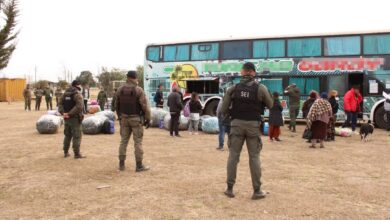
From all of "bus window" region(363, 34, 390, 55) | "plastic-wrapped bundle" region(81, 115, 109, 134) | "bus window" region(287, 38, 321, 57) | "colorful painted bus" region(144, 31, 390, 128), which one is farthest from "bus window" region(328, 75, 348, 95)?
"plastic-wrapped bundle" region(81, 115, 109, 134)

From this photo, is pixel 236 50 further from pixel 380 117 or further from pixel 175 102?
pixel 380 117

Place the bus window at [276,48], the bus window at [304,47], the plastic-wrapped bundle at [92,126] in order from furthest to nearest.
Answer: the bus window at [276,48] < the bus window at [304,47] < the plastic-wrapped bundle at [92,126]

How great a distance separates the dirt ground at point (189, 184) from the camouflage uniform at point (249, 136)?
1.24 ft

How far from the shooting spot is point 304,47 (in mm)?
16344

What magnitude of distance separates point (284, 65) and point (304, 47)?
1012 millimetres

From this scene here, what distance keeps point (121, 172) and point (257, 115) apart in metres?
3.07

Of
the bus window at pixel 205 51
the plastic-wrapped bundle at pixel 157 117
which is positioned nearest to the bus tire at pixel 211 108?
the bus window at pixel 205 51

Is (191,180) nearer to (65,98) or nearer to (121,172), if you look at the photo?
(121,172)

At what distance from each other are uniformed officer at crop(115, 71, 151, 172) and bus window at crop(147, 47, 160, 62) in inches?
440

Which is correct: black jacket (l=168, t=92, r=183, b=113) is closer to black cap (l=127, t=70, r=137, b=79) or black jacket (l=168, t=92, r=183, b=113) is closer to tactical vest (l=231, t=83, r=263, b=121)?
black cap (l=127, t=70, r=137, b=79)

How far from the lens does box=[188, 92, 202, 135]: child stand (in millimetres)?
13357

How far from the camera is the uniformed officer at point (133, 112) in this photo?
7793mm

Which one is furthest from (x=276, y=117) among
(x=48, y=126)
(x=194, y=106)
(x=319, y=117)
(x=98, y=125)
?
(x=48, y=126)

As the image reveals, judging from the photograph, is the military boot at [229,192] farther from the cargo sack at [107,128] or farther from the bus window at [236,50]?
the bus window at [236,50]
